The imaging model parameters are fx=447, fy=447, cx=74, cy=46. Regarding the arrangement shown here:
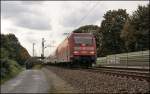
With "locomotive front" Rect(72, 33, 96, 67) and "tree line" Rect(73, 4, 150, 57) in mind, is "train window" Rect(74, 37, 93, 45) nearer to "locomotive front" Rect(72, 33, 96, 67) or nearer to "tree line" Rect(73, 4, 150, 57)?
"locomotive front" Rect(72, 33, 96, 67)

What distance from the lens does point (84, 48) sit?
41.0 metres

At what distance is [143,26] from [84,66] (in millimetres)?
19226

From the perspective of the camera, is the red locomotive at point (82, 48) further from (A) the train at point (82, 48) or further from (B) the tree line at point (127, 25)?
(B) the tree line at point (127, 25)

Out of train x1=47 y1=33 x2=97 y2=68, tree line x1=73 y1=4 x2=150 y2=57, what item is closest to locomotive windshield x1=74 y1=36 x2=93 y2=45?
train x1=47 y1=33 x2=97 y2=68

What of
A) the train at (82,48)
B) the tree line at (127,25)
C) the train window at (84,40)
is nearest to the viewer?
the tree line at (127,25)

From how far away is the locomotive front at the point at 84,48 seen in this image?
4072cm

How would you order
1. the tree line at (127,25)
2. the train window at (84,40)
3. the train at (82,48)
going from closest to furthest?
the tree line at (127,25), the train at (82,48), the train window at (84,40)

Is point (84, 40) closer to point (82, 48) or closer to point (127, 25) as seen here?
point (82, 48)

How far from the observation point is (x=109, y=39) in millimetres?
32844

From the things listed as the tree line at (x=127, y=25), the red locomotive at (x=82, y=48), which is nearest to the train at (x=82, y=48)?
the red locomotive at (x=82, y=48)

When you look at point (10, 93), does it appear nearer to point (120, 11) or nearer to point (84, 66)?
point (120, 11)

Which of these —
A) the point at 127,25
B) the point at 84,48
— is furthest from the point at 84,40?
the point at 127,25

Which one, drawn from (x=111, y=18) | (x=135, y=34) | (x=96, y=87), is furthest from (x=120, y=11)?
(x=96, y=87)

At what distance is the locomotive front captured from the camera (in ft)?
134
